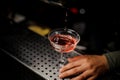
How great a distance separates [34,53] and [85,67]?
0.36 meters

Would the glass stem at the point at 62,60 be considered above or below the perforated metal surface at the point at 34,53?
above

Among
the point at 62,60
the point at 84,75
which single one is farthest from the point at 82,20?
the point at 84,75

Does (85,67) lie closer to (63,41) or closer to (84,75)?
(84,75)

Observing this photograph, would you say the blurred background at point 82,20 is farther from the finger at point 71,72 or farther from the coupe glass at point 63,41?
the finger at point 71,72

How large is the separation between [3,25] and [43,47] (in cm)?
39

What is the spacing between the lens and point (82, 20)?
7.10 ft

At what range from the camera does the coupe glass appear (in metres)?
1.37

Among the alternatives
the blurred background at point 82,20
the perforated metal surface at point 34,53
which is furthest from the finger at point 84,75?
the blurred background at point 82,20

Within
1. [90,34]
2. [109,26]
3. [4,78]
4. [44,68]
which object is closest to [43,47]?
[44,68]

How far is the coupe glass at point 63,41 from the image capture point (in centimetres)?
137

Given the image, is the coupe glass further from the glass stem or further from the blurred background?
the blurred background

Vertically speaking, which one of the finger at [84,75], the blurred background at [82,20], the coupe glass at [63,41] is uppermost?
the coupe glass at [63,41]

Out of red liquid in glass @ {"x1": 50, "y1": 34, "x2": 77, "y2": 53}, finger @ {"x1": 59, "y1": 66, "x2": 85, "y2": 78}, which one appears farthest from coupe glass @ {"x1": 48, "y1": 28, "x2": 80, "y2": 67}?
finger @ {"x1": 59, "y1": 66, "x2": 85, "y2": 78}

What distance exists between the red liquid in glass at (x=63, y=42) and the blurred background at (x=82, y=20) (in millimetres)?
393
